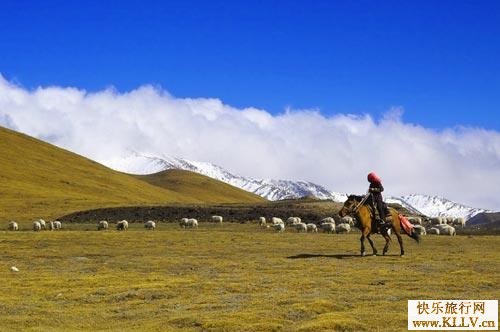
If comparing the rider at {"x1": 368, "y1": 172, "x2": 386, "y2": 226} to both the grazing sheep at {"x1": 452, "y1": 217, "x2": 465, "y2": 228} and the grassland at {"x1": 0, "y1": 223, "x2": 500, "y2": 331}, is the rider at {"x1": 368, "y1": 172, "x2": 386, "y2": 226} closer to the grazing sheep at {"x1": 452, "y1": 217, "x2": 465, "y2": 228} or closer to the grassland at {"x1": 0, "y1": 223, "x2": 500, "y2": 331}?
the grassland at {"x1": 0, "y1": 223, "x2": 500, "y2": 331}

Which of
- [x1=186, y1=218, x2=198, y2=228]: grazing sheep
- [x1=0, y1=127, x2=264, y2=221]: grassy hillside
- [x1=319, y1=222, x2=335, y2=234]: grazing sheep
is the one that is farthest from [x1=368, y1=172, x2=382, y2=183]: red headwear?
[x1=0, y1=127, x2=264, y2=221]: grassy hillside

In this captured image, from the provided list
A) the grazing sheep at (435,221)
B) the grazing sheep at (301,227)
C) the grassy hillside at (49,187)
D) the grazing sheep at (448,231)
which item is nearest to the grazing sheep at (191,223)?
the grazing sheep at (301,227)

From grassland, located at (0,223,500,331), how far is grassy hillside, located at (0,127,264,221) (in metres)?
A: 77.9

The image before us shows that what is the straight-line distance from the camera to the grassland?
15.8 m

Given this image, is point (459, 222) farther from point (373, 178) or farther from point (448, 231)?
point (373, 178)

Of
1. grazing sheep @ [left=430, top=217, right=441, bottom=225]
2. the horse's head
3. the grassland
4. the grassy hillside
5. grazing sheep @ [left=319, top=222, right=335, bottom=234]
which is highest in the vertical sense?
the grassy hillside

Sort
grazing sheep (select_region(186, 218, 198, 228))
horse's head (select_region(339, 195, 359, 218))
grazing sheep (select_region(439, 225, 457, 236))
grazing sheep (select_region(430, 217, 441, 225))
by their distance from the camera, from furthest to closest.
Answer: grazing sheep (select_region(430, 217, 441, 225)) < grazing sheep (select_region(186, 218, 198, 228)) < grazing sheep (select_region(439, 225, 457, 236)) < horse's head (select_region(339, 195, 359, 218))

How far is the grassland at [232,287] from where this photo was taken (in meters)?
15.8

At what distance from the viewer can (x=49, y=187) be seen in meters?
158

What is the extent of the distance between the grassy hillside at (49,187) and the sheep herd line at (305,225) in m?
34.4

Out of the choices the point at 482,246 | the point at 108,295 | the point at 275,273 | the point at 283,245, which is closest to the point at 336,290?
the point at 275,273

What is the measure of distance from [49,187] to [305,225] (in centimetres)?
11294

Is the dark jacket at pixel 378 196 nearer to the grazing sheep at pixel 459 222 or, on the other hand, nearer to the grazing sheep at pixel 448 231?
the grazing sheep at pixel 448 231

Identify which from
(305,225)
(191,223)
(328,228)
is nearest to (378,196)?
(328,228)
